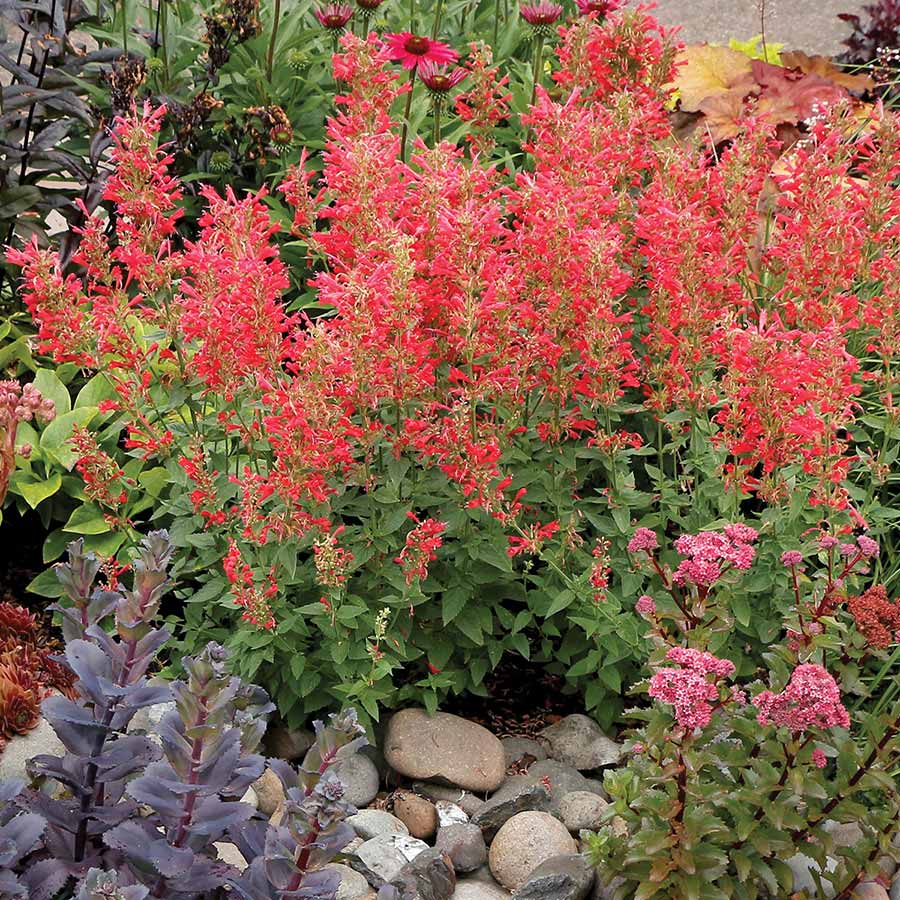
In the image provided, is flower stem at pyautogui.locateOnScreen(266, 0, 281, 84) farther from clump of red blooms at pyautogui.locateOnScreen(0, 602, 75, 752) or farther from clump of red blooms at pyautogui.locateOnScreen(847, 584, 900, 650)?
clump of red blooms at pyautogui.locateOnScreen(847, 584, 900, 650)

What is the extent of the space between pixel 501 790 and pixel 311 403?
1.40m

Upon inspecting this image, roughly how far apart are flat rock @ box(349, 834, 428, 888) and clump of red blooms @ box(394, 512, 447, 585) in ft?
2.28

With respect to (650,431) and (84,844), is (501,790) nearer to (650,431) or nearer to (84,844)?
(650,431)

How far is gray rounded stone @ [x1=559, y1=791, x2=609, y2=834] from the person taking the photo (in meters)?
3.55

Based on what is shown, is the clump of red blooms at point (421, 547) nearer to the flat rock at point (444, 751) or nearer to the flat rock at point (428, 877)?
the flat rock at point (444, 751)

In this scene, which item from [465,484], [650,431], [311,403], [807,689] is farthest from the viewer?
[650,431]

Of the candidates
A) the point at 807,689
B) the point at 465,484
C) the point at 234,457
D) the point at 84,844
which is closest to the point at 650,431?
the point at 465,484

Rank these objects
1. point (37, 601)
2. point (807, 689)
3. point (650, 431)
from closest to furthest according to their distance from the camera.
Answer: point (807, 689)
point (650, 431)
point (37, 601)

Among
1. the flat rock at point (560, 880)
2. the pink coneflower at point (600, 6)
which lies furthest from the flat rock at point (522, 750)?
the pink coneflower at point (600, 6)

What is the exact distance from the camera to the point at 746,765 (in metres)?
2.95

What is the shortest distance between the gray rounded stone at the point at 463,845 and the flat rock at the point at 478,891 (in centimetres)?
5

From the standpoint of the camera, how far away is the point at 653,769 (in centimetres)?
283

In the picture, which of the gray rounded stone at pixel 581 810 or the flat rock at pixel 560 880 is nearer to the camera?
the flat rock at pixel 560 880

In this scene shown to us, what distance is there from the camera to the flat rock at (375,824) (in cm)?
347
